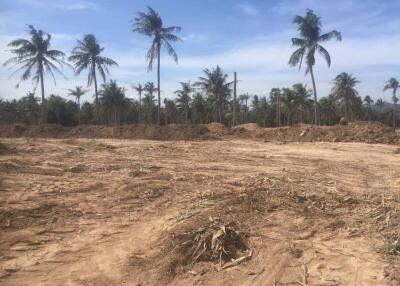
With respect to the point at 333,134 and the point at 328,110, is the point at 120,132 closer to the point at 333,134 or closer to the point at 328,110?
the point at 333,134

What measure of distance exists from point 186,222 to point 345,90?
183ft

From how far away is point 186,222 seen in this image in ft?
22.9

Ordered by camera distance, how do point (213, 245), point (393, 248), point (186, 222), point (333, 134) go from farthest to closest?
point (333, 134), point (186, 222), point (213, 245), point (393, 248)

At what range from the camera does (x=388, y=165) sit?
48.0 ft

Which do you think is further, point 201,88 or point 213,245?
point 201,88

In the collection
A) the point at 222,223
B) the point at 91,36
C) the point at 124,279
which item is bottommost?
the point at 124,279

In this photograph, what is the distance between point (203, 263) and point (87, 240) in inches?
73.9

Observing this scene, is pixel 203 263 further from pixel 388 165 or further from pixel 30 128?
pixel 30 128

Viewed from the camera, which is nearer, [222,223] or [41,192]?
[222,223]

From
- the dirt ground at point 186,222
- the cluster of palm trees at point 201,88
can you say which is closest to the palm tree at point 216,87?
the cluster of palm trees at point 201,88

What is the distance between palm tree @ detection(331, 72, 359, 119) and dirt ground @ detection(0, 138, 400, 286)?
47.9m

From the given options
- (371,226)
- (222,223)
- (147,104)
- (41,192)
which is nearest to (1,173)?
Result: (41,192)

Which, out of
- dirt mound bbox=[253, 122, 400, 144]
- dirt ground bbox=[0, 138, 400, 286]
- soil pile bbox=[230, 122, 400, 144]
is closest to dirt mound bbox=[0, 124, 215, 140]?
soil pile bbox=[230, 122, 400, 144]

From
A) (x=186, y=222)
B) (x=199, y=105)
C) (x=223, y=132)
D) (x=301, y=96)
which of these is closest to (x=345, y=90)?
(x=301, y=96)
